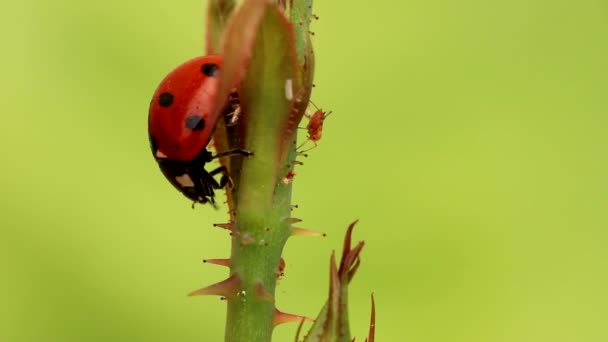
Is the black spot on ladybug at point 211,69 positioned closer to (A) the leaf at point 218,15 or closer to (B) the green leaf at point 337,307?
(A) the leaf at point 218,15

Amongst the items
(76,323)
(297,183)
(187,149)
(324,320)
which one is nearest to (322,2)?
(297,183)

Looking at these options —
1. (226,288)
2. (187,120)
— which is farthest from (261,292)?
(187,120)

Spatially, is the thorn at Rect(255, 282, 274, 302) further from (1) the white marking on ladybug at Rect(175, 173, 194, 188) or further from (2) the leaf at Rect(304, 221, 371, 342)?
(1) the white marking on ladybug at Rect(175, 173, 194, 188)

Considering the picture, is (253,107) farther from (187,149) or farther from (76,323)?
(76,323)

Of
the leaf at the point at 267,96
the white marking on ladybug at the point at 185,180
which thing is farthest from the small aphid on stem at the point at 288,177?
the white marking on ladybug at the point at 185,180

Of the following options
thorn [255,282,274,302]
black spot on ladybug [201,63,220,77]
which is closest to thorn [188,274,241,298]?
thorn [255,282,274,302]
